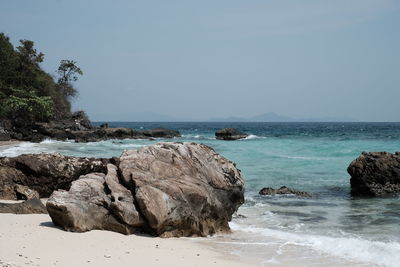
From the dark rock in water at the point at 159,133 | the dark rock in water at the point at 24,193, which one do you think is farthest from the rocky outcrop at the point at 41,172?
the dark rock in water at the point at 159,133

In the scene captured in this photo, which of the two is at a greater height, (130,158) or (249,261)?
(130,158)

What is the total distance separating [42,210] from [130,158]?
218 cm

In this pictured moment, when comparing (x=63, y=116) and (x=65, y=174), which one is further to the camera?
(x=63, y=116)

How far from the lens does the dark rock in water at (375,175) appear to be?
1689 cm

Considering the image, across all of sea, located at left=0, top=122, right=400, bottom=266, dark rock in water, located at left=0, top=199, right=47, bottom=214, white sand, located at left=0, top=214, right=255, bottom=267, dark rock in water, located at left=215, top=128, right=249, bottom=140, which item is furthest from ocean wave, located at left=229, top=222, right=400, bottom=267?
dark rock in water, located at left=215, top=128, right=249, bottom=140

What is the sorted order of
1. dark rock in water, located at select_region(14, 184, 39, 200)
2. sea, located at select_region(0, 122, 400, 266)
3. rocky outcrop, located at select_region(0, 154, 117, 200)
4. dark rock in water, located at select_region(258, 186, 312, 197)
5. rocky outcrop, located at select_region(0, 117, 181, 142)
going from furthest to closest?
rocky outcrop, located at select_region(0, 117, 181, 142) → dark rock in water, located at select_region(258, 186, 312, 197) → rocky outcrop, located at select_region(0, 154, 117, 200) → dark rock in water, located at select_region(14, 184, 39, 200) → sea, located at select_region(0, 122, 400, 266)

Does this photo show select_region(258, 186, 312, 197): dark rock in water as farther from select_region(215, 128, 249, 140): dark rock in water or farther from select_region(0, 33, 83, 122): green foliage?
select_region(215, 128, 249, 140): dark rock in water

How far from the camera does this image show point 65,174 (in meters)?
12.6

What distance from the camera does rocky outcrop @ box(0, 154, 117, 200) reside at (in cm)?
1219

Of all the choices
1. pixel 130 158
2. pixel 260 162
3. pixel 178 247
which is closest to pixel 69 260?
pixel 178 247

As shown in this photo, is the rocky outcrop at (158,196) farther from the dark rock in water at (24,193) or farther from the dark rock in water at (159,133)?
the dark rock in water at (159,133)

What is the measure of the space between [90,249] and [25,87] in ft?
146

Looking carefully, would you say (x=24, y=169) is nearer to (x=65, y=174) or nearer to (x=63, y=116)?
(x=65, y=174)

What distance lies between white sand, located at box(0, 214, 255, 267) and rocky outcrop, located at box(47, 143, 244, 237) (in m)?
0.32
